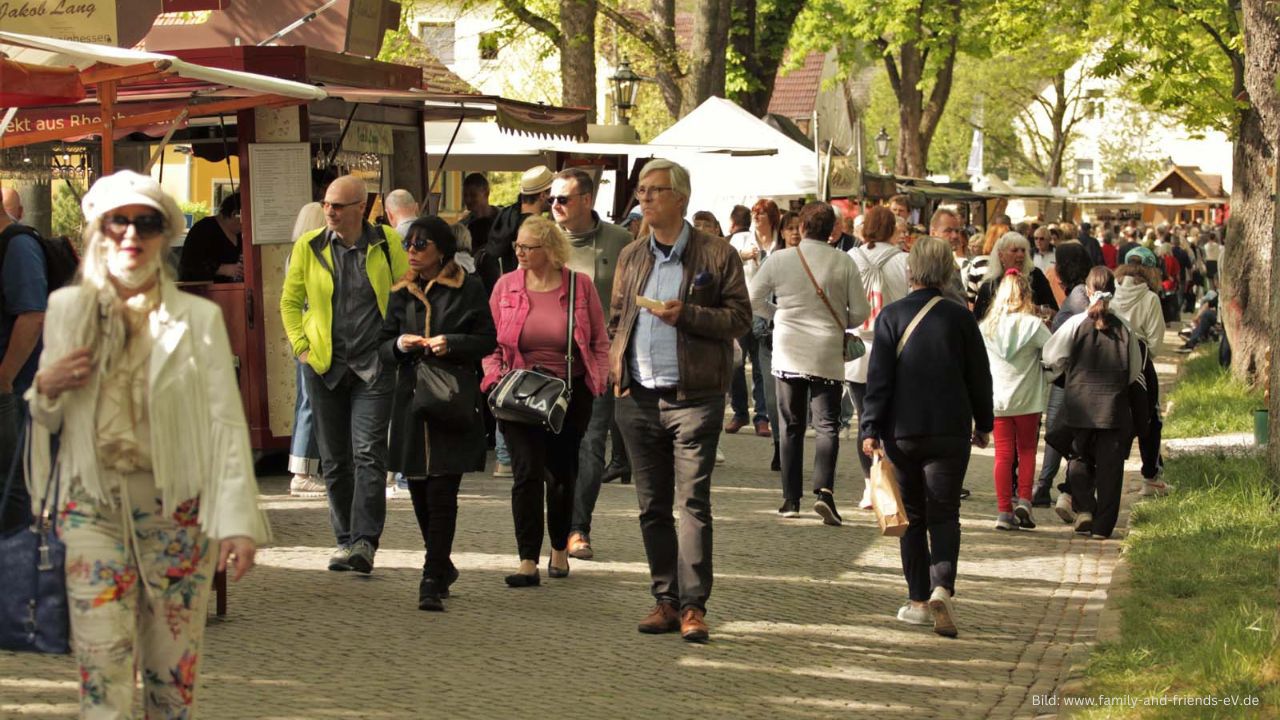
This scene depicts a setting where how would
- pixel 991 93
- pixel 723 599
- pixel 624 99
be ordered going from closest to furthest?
1. pixel 723 599
2. pixel 624 99
3. pixel 991 93

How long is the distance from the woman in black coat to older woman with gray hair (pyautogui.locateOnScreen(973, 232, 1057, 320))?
14.1ft

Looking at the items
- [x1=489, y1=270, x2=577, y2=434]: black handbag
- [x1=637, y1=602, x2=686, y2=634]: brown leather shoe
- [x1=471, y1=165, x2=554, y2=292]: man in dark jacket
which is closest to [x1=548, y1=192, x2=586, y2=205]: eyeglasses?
[x1=489, y1=270, x2=577, y2=434]: black handbag

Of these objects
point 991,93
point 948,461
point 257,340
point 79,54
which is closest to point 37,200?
point 257,340

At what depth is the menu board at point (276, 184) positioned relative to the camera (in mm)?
12320

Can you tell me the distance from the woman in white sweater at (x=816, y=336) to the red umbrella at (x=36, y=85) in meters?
4.25

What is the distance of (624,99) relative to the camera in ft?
77.6

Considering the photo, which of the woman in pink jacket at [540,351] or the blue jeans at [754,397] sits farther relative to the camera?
the blue jeans at [754,397]

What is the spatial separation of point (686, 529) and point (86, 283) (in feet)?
11.7

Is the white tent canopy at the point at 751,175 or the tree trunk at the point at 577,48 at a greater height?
the tree trunk at the point at 577,48

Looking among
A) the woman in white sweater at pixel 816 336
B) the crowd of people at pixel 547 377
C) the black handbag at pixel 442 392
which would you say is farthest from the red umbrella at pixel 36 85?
the woman in white sweater at pixel 816 336

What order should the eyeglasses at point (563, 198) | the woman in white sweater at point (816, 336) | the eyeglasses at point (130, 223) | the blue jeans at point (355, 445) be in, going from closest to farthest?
the eyeglasses at point (130, 223), the blue jeans at point (355, 445), the eyeglasses at point (563, 198), the woman in white sweater at point (816, 336)

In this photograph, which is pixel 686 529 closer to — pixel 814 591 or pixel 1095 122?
pixel 814 591

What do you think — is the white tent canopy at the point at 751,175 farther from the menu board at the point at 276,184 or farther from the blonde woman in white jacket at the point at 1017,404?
the blonde woman in white jacket at the point at 1017,404

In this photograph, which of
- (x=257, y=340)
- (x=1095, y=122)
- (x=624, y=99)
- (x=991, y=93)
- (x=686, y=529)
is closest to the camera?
(x=686, y=529)
